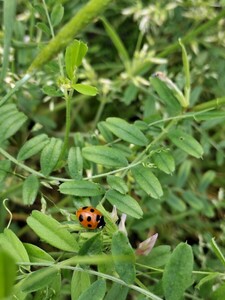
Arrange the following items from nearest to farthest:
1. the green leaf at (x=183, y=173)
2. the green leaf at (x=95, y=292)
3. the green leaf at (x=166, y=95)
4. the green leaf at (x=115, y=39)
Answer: the green leaf at (x=95, y=292) < the green leaf at (x=166, y=95) < the green leaf at (x=115, y=39) < the green leaf at (x=183, y=173)

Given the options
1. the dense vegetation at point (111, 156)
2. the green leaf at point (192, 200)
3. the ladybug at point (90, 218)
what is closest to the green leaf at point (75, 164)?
the dense vegetation at point (111, 156)

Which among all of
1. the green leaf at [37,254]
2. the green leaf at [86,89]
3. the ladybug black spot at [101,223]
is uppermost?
the green leaf at [86,89]

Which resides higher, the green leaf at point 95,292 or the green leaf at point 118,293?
the green leaf at point 95,292

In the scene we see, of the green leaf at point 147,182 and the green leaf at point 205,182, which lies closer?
the green leaf at point 147,182

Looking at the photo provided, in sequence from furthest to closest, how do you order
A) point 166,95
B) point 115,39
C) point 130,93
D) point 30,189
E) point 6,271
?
1. point 130,93
2. point 115,39
3. point 166,95
4. point 30,189
5. point 6,271

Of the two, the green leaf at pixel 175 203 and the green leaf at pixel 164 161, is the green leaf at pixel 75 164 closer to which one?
the green leaf at pixel 164 161

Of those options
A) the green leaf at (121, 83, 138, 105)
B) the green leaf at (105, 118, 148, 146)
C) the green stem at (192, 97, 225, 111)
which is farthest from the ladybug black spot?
the green leaf at (121, 83, 138, 105)

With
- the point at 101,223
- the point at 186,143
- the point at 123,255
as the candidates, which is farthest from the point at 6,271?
the point at 186,143

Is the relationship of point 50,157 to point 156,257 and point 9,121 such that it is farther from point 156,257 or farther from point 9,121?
point 156,257
